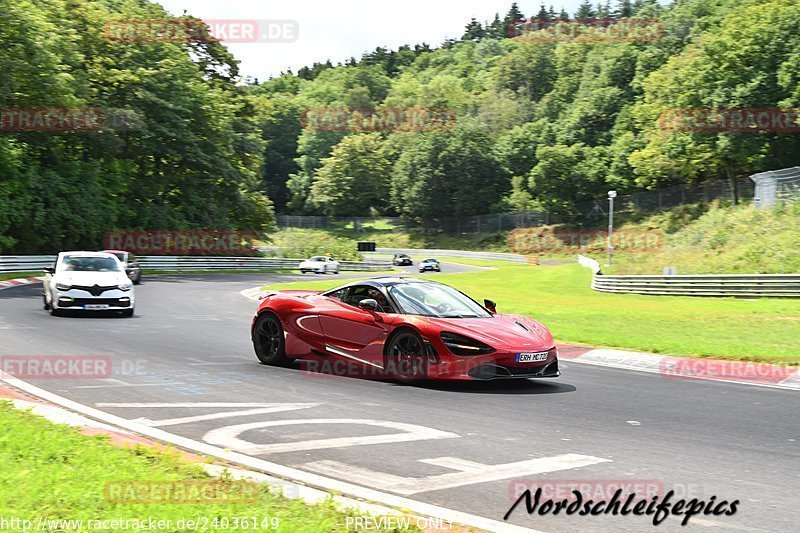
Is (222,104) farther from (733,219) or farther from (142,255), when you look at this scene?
(733,219)

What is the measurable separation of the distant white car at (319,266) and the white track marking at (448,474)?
178ft

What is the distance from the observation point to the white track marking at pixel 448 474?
6.36 metres

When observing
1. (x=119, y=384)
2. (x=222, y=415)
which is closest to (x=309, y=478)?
(x=222, y=415)

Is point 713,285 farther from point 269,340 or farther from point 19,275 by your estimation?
point 19,275

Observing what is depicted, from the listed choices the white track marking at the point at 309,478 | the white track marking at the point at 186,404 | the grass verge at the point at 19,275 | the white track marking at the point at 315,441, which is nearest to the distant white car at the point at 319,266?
the grass verge at the point at 19,275

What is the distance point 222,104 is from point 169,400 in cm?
5607

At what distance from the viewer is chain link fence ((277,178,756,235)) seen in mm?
75125

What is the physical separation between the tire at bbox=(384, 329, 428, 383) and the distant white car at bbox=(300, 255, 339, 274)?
163ft

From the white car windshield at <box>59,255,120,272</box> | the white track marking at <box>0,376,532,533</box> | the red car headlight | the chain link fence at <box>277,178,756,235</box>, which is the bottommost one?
the white track marking at <box>0,376,532,533</box>

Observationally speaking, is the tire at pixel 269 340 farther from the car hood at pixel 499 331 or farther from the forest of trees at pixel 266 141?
the forest of trees at pixel 266 141

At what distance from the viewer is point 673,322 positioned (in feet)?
73.1

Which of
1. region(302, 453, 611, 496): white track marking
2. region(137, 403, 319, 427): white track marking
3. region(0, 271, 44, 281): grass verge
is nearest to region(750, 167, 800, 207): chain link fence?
region(0, 271, 44, 281): grass verge

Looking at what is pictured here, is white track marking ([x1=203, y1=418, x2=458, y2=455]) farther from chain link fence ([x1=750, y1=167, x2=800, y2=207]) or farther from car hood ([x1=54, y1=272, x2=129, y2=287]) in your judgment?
chain link fence ([x1=750, y1=167, x2=800, y2=207])

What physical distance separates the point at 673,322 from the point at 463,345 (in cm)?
1285
